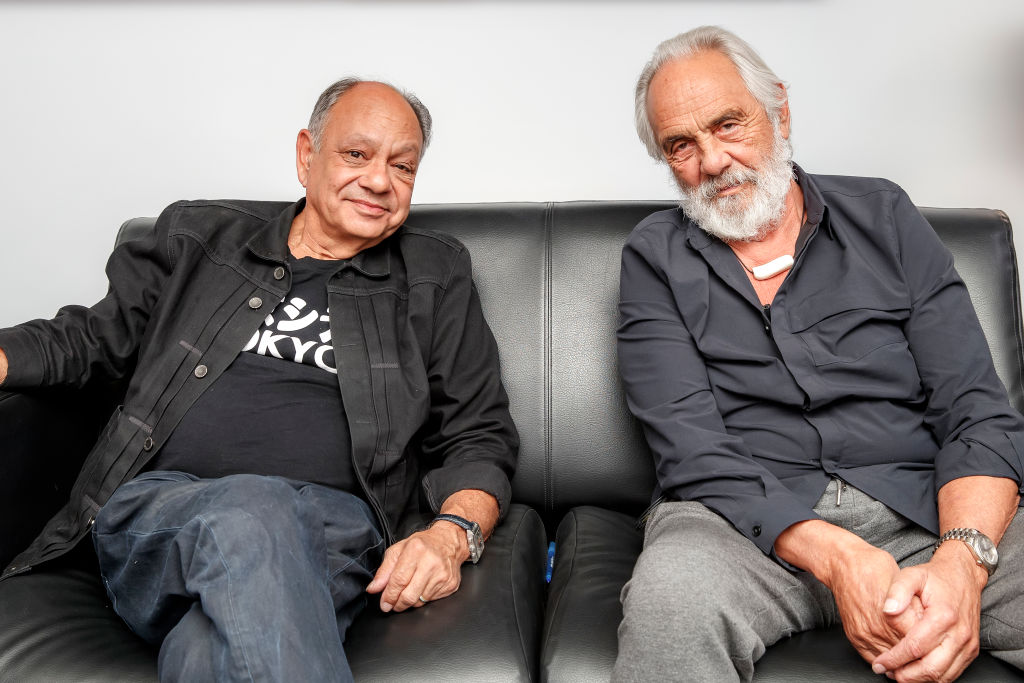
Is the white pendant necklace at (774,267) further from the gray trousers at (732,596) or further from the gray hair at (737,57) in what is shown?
the gray trousers at (732,596)

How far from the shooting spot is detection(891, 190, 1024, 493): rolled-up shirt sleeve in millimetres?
1457

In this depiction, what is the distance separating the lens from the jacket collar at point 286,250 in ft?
5.98

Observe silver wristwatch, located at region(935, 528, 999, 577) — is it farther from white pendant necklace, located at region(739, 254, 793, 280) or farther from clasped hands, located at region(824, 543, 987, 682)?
white pendant necklace, located at region(739, 254, 793, 280)

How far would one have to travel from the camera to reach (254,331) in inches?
68.1

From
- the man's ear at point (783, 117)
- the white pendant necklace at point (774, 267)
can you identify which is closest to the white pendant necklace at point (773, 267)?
the white pendant necklace at point (774, 267)

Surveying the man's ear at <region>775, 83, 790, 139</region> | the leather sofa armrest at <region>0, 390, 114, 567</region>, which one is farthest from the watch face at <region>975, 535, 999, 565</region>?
the leather sofa armrest at <region>0, 390, 114, 567</region>

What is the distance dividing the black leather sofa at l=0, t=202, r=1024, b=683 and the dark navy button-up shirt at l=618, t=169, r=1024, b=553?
24 cm

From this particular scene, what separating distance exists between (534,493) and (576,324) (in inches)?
15.1

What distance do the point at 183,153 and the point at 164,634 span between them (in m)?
1.45

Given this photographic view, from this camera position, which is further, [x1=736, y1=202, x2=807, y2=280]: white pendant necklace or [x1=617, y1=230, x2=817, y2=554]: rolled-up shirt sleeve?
[x1=736, y1=202, x2=807, y2=280]: white pendant necklace

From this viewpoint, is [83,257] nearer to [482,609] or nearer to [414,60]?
[414,60]

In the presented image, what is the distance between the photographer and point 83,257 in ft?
7.95

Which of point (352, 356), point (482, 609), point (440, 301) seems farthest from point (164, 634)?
point (440, 301)

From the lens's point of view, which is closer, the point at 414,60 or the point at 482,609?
the point at 482,609
